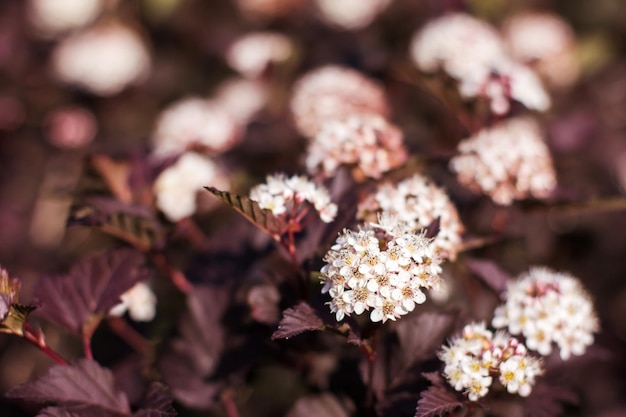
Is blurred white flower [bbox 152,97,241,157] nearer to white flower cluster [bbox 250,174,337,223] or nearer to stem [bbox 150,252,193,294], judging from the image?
stem [bbox 150,252,193,294]

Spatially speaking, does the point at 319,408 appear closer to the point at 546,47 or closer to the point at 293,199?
the point at 293,199

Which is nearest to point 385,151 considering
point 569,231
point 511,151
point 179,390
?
point 511,151

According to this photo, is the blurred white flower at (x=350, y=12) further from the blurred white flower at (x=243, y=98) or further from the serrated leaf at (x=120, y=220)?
the serrated leaf at (x=120, y=220)

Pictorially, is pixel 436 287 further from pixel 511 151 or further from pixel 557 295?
pixel 511 151

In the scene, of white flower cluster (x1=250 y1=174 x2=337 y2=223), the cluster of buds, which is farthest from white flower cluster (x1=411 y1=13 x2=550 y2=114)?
white flower cluster (x1=250 y1=174 x2=337 y2=223)

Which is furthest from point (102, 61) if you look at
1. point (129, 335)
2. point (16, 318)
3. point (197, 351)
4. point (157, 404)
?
point (157, 404)

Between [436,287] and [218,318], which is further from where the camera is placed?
[218,318]

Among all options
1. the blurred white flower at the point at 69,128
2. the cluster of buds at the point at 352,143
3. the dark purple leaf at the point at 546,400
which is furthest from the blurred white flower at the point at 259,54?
the dark purple leaf at the point at 546,400

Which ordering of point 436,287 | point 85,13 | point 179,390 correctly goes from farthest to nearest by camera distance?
point 85,13 → point 179,390 → point 436,287
